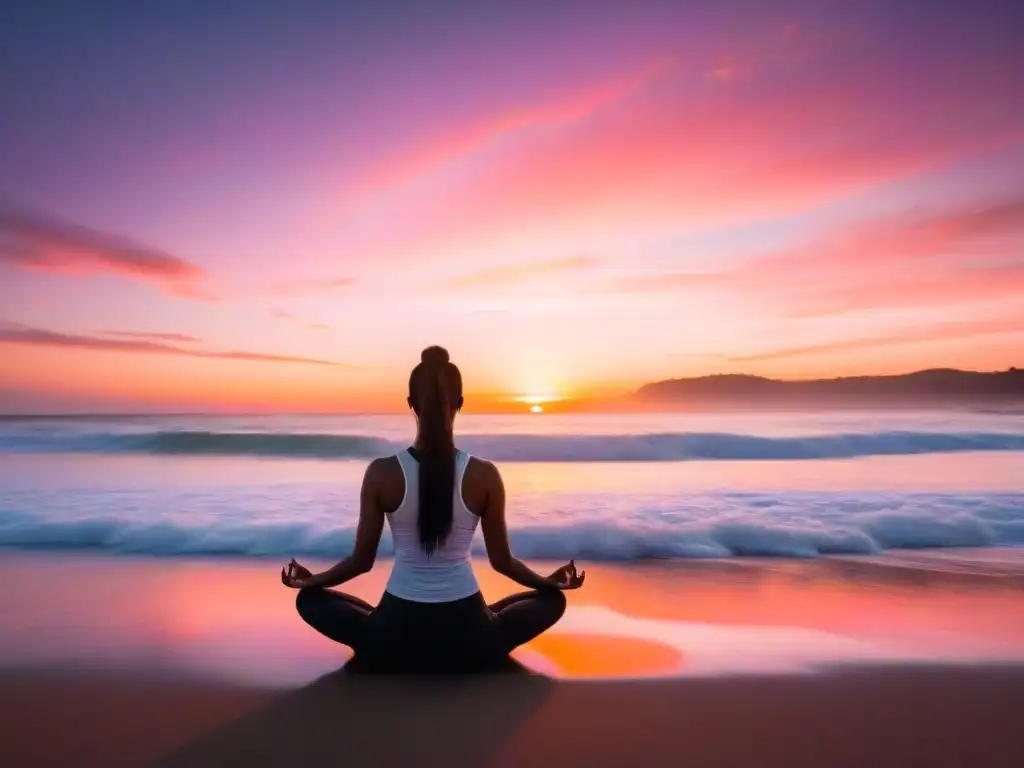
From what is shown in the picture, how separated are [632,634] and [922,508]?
544cm

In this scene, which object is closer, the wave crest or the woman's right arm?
the woman's right arm

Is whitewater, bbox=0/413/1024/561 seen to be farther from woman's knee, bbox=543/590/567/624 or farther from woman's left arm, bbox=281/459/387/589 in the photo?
woman's left arm, bbox=281/459/387/589

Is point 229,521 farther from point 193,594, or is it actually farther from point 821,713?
point 821,713

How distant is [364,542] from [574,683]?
1.20 meters

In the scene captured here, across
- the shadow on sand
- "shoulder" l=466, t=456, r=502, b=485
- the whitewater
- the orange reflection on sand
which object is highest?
"shoulder" l=466, t=456, r=502, b=485

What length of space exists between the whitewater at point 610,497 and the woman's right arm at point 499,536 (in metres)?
3.16

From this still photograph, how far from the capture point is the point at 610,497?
31.0ft

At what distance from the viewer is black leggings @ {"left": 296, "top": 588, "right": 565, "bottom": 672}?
3.14 m

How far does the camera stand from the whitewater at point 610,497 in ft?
22.1

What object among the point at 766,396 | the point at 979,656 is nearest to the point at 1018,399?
the point at 766,396

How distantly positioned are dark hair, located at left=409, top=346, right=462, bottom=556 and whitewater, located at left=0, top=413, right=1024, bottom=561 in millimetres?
3640

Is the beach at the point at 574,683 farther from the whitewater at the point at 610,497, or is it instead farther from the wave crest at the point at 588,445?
the wave crest at the point at 588,445

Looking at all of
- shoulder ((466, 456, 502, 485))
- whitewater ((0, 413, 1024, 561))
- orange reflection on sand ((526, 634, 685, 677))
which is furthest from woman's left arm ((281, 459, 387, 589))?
whitewater ((0, 413, 1024, 561))

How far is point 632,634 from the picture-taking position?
13.6ft
